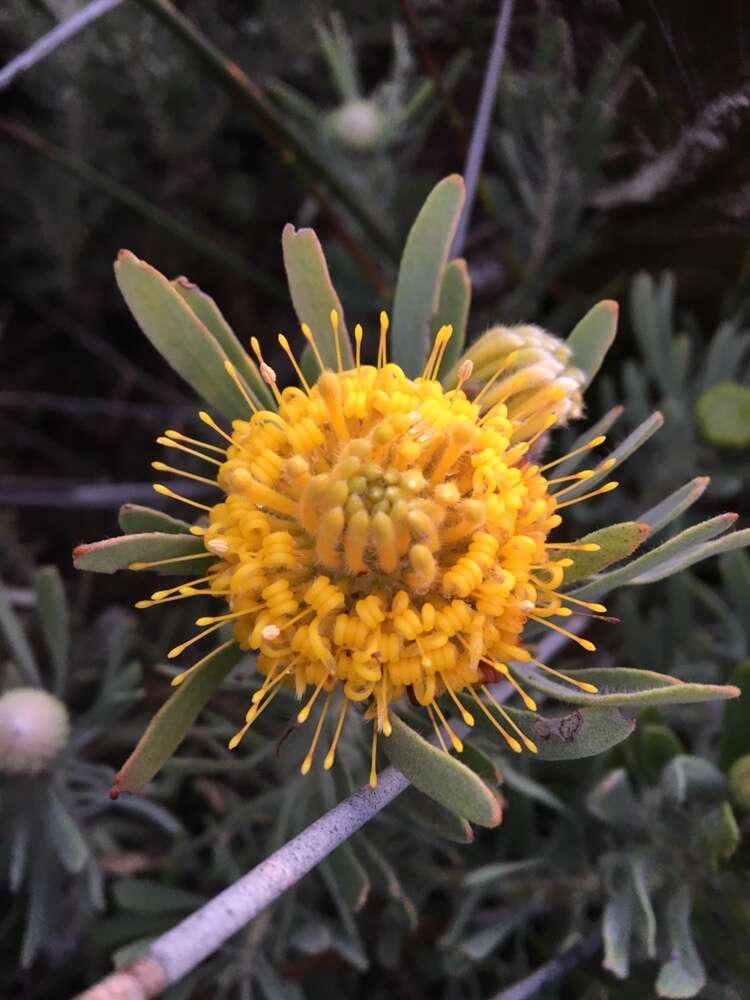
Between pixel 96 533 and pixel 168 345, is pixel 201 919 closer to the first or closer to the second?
pixel 168 345

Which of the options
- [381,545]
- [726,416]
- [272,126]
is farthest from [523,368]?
[272,126]

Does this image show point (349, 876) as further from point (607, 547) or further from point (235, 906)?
point (607, 547)

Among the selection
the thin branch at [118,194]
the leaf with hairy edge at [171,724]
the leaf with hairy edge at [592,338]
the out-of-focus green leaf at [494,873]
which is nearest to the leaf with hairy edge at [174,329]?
the leaf with hairy edge at [171,724]

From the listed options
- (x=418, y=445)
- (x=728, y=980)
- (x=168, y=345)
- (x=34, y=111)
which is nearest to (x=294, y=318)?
(x=34, y=111)

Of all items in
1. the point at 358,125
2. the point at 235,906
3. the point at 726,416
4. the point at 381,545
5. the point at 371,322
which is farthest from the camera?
the point at 371,322

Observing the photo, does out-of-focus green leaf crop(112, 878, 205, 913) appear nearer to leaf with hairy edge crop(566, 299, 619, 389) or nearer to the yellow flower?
the yellow flower

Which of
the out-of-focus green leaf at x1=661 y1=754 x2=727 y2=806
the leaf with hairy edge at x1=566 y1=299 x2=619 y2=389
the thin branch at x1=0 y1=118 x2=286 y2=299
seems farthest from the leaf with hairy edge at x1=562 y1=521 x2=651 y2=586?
the thin branch at x1=0 y1=118 x2=286 y2=299
